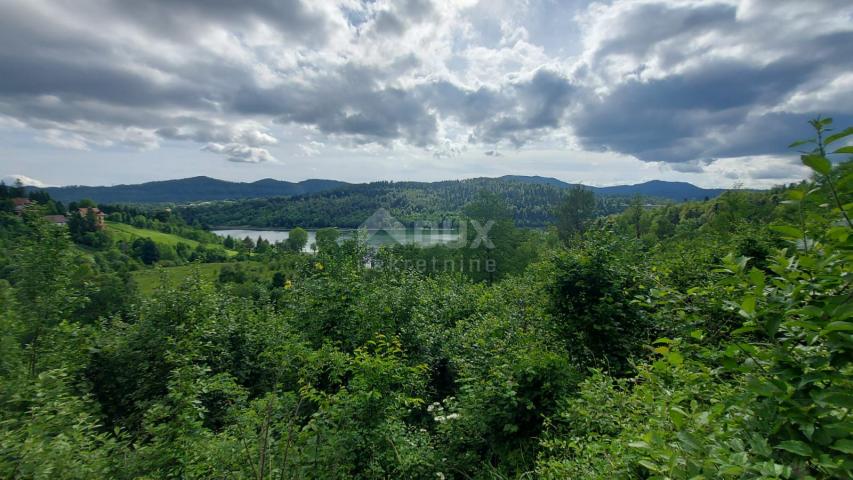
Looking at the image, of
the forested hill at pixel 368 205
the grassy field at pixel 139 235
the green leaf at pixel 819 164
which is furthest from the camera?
the forested hill at pixel 368 205

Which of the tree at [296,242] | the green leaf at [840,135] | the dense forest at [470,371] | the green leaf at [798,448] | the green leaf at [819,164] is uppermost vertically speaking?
the green leaf at [840,135]

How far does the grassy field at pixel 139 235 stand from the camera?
233ft


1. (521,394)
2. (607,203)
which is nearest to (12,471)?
(521,394)

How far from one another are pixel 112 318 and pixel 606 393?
1166 cm

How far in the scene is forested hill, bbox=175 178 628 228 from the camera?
422ft

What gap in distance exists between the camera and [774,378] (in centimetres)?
129

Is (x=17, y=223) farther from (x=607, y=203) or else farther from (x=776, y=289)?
(x=607, y=203)

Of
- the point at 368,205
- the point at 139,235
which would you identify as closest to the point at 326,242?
the point at 139,235

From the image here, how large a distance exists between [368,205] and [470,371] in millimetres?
152191

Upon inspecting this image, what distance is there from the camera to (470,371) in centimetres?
595

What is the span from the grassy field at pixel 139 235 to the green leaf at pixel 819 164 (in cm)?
9043

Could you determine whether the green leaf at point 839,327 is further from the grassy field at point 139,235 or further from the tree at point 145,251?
the grassy field at point 139,235

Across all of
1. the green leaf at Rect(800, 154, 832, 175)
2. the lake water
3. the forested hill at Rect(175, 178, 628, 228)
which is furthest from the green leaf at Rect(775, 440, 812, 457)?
the forested hill at Rect(175, 178, 628, 228)

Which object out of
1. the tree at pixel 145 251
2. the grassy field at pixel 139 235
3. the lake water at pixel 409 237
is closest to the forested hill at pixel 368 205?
the grassy field at pixel 139 235
